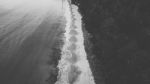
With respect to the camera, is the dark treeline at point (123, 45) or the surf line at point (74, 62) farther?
the surf line at point (74, 62)

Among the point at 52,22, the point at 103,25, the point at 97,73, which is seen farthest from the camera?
the point at 52,22

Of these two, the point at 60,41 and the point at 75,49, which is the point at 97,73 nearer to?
the point at 75,49

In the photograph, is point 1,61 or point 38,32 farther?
point 38,32

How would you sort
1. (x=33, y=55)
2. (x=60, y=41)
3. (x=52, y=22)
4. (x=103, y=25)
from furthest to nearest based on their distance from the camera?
(x=52, y=22)
(x=60, y=41)
(x=103, y=25)
(x=33, y=55)

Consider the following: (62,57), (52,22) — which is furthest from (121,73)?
→ (52,22)

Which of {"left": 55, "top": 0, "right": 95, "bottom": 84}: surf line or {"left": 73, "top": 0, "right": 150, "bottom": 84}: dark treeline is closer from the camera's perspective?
{"left": 73, "top": 0, "right": 150, "bottom": 84}: dark treeline

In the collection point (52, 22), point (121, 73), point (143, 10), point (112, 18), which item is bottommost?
point (52, 22)

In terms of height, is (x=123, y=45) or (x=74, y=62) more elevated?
(x=123, y=45)

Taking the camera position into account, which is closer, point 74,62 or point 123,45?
point 123,45

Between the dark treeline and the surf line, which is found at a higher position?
the dark treeline

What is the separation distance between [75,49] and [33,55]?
6.64 feet

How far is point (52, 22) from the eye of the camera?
1362cm

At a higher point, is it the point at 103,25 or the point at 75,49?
the point at 103,25

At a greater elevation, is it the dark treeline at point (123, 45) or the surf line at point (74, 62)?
the dark treeline at point (123, 45)
